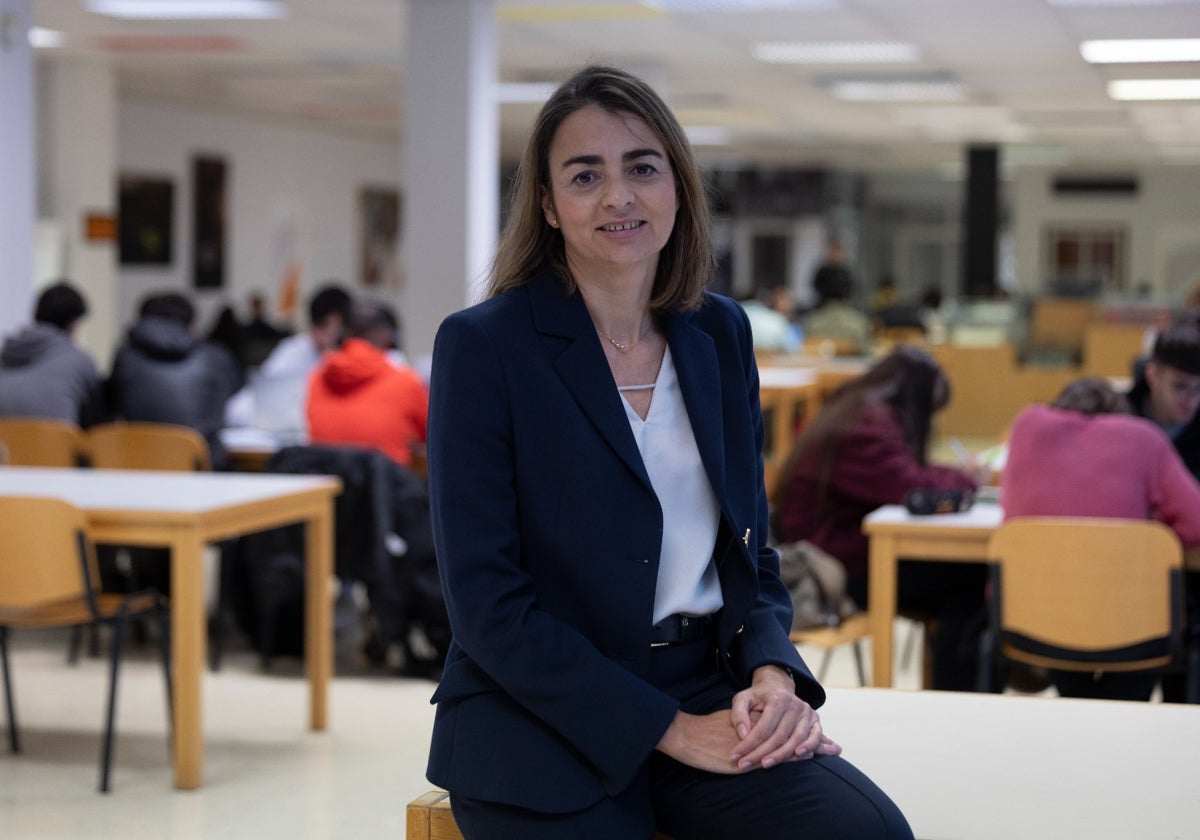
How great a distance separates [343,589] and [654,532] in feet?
14.5

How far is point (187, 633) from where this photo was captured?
3863mm

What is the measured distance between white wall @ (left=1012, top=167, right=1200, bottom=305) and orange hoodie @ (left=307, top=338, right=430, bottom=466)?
1704cm

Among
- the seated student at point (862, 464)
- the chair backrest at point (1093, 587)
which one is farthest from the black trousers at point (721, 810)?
the seated student at point (862, 464)

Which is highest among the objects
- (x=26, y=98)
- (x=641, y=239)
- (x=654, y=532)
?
(x=26, y=98)

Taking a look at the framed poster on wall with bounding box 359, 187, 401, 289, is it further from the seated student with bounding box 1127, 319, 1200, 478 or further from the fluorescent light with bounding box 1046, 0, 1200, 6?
the seated student with bounding box 1127, 319, 1200, 478

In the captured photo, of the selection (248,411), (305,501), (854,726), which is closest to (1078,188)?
(248,411)

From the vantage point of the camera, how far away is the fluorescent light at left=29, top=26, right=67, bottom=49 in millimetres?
9906

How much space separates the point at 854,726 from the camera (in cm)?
200

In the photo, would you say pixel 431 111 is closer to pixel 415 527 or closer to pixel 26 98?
pixel 26 98

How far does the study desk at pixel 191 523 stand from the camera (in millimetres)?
3865

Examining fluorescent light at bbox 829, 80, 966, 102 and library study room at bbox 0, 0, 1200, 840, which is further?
fluorescent light at bbox 829, 80, 966, 102

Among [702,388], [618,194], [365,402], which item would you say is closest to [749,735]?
[702,388]

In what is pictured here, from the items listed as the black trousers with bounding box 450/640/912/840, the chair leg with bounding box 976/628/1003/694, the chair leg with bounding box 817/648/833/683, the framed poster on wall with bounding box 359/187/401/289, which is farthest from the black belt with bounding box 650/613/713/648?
the framed poster on wall with bounding box 359/187/401/289

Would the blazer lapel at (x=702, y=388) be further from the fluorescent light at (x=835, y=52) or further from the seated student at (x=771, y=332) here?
the seated student at (x=771, y=332)
